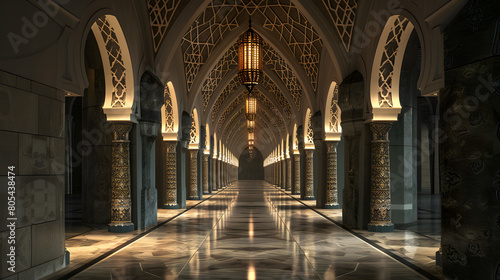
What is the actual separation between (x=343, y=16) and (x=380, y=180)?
336 centimetres

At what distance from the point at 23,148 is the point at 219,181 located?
83.1 ft

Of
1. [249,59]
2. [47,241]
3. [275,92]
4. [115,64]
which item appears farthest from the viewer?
[275,92]

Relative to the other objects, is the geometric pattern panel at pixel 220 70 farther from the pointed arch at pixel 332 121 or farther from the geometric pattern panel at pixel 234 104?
the geometric pattern panel at pixel 234 104

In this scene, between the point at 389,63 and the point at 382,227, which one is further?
the point at 382,227

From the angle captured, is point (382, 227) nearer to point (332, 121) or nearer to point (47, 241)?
point (332, 121)

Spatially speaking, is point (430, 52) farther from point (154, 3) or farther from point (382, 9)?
point (154, 3)

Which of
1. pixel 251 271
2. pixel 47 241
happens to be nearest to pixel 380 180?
pixel 251 271

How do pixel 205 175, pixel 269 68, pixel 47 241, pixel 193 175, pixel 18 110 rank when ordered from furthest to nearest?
pixel 205 175
pixel 193 175
pixel 269 68
pixel 47 241
pixel 18 110

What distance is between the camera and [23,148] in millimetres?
4605

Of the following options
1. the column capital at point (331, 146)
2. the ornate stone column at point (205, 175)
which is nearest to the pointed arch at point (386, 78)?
the column capital at point (331, 146)

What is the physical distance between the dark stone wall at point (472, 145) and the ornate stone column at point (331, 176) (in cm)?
811

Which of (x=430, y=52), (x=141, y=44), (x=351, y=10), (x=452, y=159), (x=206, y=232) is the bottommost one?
(x=206, y=232)

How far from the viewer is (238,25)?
13.5m

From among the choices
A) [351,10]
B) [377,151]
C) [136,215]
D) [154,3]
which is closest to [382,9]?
[351,10]
